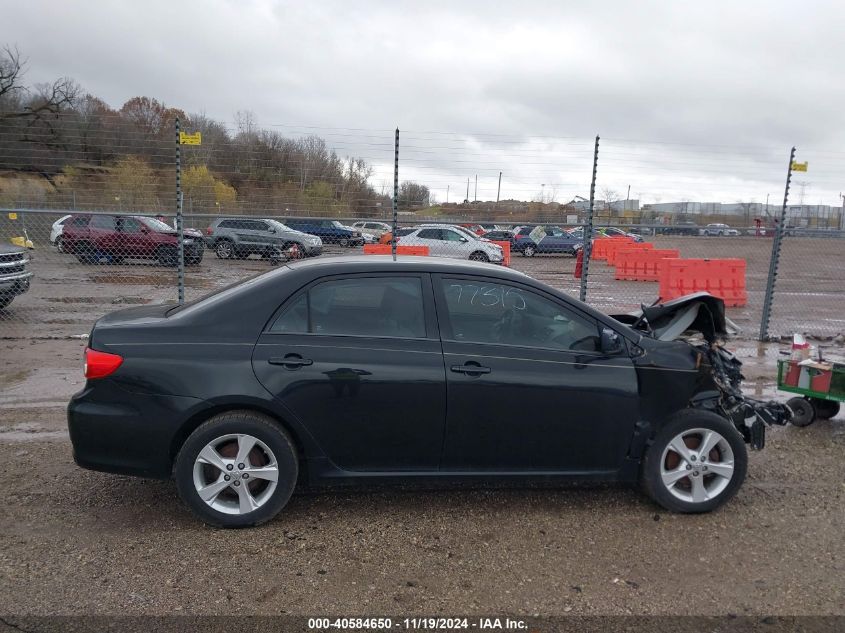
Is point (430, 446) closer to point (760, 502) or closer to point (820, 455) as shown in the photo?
point (760, 502)

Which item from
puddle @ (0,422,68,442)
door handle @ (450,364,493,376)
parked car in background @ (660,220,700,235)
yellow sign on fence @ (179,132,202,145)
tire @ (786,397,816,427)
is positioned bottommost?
puddle @ (0,422,68,442)

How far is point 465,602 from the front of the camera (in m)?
3.26

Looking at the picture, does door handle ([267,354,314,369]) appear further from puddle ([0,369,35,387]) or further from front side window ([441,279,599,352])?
puddle ([0,369,35,387])

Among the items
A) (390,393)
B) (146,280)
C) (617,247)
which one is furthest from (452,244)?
(390,393)

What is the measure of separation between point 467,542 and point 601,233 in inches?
1534

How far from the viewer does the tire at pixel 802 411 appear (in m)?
6.11

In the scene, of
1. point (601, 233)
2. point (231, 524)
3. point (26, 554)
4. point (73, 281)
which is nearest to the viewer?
point (26, 554)

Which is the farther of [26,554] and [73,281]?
[73,281]

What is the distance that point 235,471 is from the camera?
387cm

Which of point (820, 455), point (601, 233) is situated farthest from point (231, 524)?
point (601, 233)

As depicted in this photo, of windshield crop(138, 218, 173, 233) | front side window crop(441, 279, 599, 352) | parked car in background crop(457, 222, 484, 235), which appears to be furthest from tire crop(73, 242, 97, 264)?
front side window crop(441, 279, 599, 352)

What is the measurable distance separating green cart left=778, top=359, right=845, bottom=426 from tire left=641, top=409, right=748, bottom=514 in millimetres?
2018

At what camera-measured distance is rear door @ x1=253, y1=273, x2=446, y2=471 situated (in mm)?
3922

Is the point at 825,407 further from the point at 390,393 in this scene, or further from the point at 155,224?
the point at 155,224
